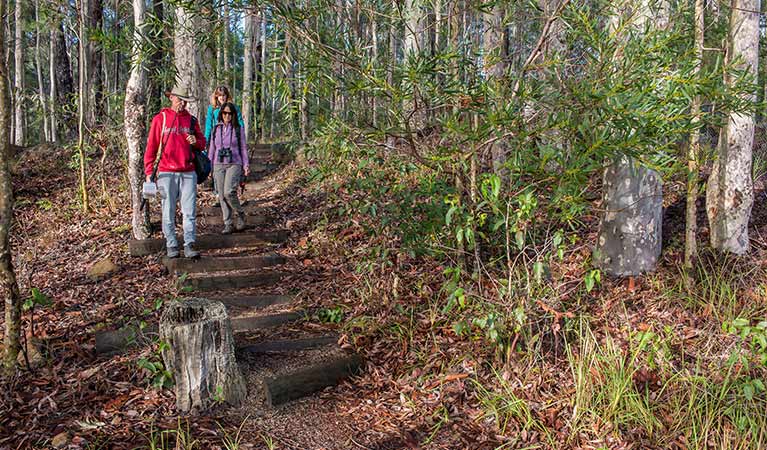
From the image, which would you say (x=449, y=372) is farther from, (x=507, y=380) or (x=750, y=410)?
(x=750, y=410)

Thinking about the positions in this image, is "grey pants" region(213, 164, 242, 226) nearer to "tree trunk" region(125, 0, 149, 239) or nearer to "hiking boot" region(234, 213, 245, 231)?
"hiking boot" region(234, 213, 245, 231)

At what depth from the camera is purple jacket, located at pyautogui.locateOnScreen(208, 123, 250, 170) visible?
23.7 ft

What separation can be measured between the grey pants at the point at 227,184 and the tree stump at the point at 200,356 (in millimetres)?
3519

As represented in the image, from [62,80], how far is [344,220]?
1124cm

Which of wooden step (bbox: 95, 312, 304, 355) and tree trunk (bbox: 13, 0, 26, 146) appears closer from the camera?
wooden step (bbox: 95, 312, 304, 355)

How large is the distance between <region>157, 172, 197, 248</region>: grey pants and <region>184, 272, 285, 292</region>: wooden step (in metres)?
0.68

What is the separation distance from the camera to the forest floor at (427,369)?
3.67m

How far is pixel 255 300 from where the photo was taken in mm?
5719

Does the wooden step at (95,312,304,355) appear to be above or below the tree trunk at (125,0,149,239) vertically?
below

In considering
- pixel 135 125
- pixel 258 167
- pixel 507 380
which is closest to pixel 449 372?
pixel 507 380

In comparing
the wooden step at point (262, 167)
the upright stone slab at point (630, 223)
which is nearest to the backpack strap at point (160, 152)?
the upright stone slab at point (630, 223)

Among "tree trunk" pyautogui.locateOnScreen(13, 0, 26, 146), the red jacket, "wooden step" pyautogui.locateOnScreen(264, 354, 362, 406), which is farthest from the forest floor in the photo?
"tree trunk" pyautogui.locateOnScreen(13, 0, 26, 146)

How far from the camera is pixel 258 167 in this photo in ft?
39.9

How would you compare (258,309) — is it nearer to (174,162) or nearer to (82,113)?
(174,162)
